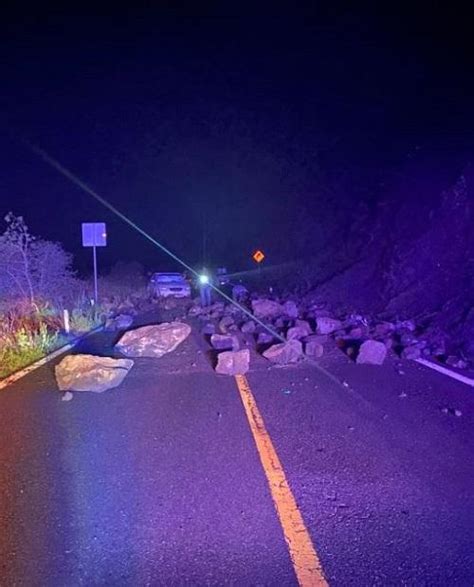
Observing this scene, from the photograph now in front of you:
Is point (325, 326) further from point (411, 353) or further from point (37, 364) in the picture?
point (37, 364)

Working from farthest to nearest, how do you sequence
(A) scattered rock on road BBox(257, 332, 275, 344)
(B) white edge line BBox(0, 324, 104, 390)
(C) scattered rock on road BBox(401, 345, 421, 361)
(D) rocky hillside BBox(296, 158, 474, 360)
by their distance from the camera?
(D) rocky hillside BBox(296, 158, 474, 360), (A) scattered rock on road BBox(257, 332, 275, 344), (C) scattered rock on road BBox(401, 345, 421, 361), (B) white edge line BBox(0, 324, 104, 390)

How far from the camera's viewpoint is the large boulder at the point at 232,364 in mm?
8133

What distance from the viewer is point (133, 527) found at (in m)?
3.55

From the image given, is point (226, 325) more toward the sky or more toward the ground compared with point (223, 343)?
more toward the ground

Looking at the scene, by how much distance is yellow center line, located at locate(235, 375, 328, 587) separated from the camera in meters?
3.07

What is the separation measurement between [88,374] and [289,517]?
459cm

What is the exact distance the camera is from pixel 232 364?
26.8ft

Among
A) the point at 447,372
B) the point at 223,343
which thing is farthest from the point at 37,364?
the point at 447,372

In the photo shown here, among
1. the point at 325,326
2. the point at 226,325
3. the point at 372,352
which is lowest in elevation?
the point at 226,325

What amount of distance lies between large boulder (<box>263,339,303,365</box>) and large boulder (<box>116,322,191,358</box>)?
87.9 inches

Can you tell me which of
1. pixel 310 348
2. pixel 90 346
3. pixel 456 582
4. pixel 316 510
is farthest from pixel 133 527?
pixel 90 346

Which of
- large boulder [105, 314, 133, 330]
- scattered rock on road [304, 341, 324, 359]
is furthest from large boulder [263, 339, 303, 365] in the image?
large boulder [105, 314, 133, 330]

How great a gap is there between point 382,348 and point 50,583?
7.13 m

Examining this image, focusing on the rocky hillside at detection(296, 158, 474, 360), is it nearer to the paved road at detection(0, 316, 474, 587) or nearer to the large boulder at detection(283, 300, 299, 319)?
the large boulder at detection(283, 300, 299, 319)
